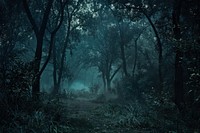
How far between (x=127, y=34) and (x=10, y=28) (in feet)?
45.1

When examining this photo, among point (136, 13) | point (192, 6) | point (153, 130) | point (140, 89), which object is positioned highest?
point (136, 13)

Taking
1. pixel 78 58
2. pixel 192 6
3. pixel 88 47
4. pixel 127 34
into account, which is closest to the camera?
pixel 192 6

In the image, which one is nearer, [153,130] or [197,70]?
[197,70]

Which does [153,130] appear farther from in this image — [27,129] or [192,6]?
[192,6]

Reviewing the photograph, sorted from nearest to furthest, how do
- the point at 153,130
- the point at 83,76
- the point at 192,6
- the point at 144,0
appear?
the point at 153,130 → the point at 192,6 → the point at 144,0 → the point at 83,76

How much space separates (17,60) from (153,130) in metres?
6.14

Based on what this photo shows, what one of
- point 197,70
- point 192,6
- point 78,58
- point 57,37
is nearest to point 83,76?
point 78,58

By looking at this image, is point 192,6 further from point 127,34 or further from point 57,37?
point 57,37

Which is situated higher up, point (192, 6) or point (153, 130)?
point (192, 6)

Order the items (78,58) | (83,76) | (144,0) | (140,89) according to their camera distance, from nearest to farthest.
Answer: (144,0) → (140,89) → (78,58) → (83,76)

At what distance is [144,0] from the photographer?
18531mm

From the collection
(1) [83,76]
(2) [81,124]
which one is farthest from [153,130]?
(1) [83,76]

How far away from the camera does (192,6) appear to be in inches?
521

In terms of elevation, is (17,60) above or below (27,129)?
above
